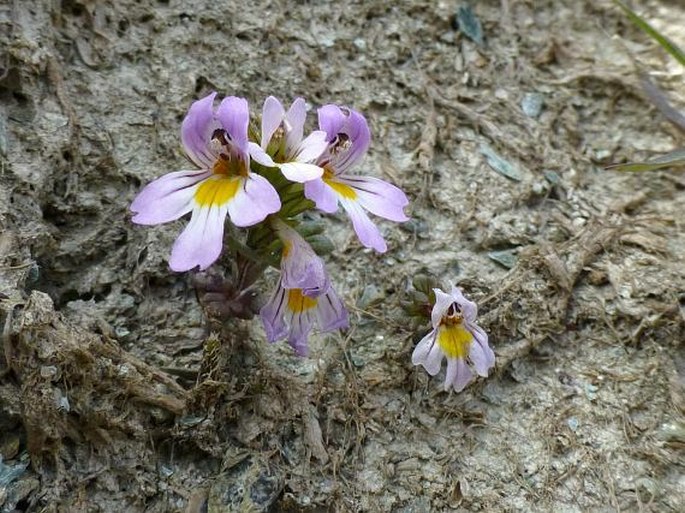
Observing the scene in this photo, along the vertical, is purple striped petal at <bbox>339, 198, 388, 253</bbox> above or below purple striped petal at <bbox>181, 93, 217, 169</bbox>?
below

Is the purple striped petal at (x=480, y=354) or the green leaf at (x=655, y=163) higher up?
the green leaf at (x=655, y=163)

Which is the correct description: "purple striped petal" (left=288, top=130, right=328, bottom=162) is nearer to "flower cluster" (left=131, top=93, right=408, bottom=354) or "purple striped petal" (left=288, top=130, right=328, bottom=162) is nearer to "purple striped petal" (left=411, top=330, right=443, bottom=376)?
"flower cluster" (left=131, top=93, right=408, bottom=354)

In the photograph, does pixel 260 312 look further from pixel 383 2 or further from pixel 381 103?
pixel 383 2

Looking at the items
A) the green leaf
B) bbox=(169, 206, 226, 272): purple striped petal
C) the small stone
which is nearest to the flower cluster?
bbox=(169, 206, 226, 272): purple striped petal

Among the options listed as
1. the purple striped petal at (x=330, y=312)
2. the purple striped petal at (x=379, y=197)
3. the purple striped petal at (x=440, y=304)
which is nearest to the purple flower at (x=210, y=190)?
the purple striped petal at (x=379, y=197)

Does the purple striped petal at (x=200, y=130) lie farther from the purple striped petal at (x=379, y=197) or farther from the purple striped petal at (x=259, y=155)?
the purple striped petal at (x=379, y=197)

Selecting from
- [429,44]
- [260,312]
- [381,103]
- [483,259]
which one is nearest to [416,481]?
[260,312]
